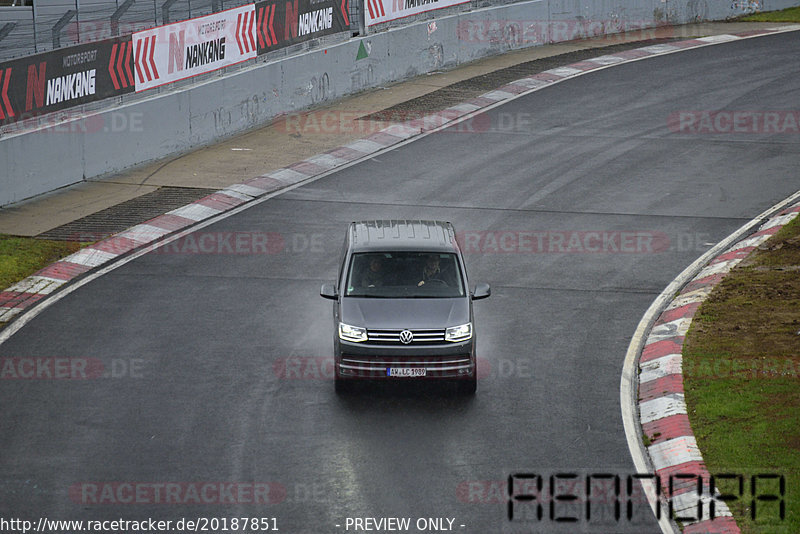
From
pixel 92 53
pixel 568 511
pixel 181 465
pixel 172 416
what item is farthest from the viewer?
pixel 92 53

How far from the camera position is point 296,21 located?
1128 inches

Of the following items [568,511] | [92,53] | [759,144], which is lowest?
[568,511]

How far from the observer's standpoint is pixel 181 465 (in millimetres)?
11844

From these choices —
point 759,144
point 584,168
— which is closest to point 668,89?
point 759,144

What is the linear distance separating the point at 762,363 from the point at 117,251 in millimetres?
10956

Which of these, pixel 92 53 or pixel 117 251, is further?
pixel 92 53

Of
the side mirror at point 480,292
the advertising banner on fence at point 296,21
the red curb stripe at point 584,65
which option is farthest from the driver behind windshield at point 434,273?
the red curb stripe at point 584,65

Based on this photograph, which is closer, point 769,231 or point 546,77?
point 769,231

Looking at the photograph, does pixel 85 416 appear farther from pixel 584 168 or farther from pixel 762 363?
pixel 584 168

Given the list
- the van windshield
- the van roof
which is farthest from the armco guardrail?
the van windshield

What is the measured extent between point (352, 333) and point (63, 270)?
23.4 ft

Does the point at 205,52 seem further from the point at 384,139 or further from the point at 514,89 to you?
the point at 514,89

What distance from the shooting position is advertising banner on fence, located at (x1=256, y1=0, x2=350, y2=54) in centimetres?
2772

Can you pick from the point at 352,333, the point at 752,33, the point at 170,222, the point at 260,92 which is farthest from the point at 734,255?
the point at 752,33
